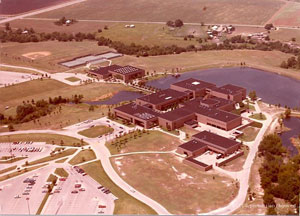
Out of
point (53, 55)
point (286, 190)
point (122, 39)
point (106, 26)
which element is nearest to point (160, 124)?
point (286, 190)

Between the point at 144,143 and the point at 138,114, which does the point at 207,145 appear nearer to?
the point at 144,143

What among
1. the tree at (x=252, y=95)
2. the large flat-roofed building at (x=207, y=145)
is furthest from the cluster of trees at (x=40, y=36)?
the large flat-roofed building at (x=207, y=145)

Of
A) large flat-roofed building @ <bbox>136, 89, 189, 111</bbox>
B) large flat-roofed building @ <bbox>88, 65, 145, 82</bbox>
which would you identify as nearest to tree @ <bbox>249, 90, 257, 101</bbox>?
large flat-roofed building @ <bbox>136, 89, 189, 111</bbox>

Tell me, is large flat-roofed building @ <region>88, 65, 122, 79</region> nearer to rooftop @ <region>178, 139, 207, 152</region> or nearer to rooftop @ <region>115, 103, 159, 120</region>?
rooftop @ <region>115, 103, 159, 120</region>

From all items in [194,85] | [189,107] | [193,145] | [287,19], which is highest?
[287,19]

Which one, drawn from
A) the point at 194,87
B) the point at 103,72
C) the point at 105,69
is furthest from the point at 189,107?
the point at 105,69

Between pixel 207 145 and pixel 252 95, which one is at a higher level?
pixel 252 95
